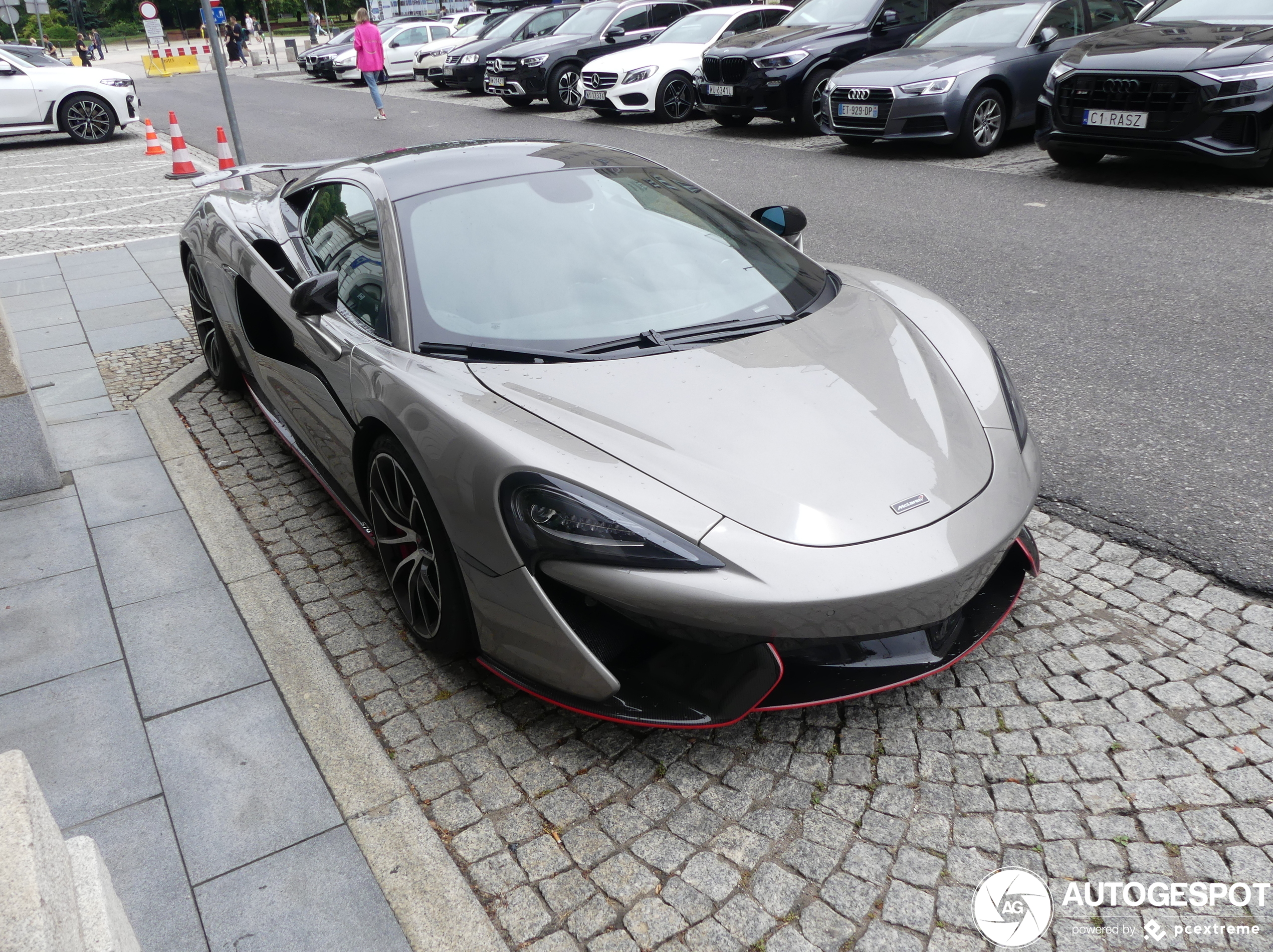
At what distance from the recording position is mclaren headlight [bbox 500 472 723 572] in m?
2.27

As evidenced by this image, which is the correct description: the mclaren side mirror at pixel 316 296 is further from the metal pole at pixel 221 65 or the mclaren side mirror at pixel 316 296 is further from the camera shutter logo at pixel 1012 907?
the metal pole at pixel 221 65

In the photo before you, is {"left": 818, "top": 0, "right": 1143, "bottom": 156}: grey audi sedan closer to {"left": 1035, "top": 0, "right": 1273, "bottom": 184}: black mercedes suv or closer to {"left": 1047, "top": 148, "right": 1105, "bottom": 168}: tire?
{"left": 1047, "top": 148, "right": 1105, "bottom": 168}: tire

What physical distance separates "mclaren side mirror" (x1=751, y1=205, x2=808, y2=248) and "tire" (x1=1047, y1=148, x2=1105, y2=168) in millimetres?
6312

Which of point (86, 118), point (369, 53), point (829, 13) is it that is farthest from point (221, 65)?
point (369, 53)

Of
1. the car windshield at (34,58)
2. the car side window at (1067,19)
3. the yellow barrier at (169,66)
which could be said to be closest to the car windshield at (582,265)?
the car side window at (1067,19)

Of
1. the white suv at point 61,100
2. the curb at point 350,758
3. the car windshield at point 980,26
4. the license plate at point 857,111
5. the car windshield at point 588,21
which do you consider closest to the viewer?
the curb at point 350,758

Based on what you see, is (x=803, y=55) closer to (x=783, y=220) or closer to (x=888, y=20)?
(x=888, y=20)

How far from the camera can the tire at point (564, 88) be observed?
56.7 feet

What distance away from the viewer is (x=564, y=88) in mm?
17375

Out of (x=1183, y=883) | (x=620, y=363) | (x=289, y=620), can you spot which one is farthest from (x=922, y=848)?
(x=289, y=620)

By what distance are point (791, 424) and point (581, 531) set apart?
630 mm

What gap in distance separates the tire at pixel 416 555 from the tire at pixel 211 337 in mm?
2165

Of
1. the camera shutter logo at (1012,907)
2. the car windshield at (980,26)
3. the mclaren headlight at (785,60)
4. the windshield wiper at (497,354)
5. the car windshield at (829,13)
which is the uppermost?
the car windshield at (829,13)

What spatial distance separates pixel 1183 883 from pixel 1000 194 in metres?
7.31
